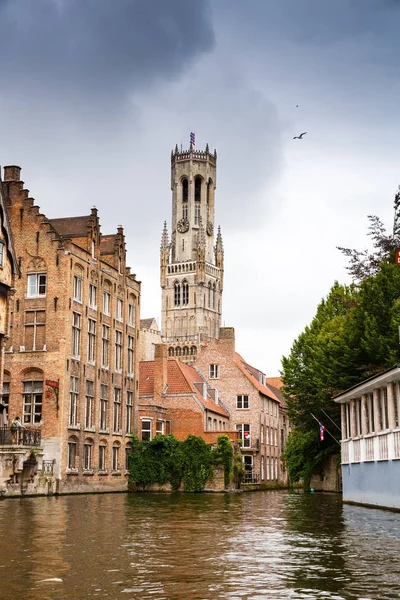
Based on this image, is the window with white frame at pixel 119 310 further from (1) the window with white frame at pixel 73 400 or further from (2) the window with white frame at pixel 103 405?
(1) the window with white frame at pixel 73 400

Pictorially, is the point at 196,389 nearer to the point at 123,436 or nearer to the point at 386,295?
the point at 123,436

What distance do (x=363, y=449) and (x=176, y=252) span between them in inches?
6243

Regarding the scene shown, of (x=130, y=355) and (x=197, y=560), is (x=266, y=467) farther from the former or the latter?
(x=197, y=560)

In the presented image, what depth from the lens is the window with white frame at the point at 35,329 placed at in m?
49.9

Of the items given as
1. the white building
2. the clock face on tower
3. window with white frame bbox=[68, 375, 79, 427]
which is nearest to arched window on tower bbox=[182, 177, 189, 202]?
the clock face on tower

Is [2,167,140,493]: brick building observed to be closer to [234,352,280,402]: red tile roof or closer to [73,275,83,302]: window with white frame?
[73,275,83,302]: window with white frame

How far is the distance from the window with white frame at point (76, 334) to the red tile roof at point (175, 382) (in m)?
13.9

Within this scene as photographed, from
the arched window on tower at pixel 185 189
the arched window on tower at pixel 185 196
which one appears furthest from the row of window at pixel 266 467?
the arched window on tower at pixel 185 189

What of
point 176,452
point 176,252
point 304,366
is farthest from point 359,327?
point 176,252

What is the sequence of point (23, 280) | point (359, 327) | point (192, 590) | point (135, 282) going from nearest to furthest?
point (192, 590)
point (359, 327)
point (23, 280)
point (135, 282)

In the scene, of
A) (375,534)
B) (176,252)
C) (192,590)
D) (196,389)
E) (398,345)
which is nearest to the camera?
(192,590)

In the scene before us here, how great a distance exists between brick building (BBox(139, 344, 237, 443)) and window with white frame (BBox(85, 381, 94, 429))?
24.9ft

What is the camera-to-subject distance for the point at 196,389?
66750 millimetres

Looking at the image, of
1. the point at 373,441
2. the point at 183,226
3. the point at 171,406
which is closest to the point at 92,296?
the point at 171,406
